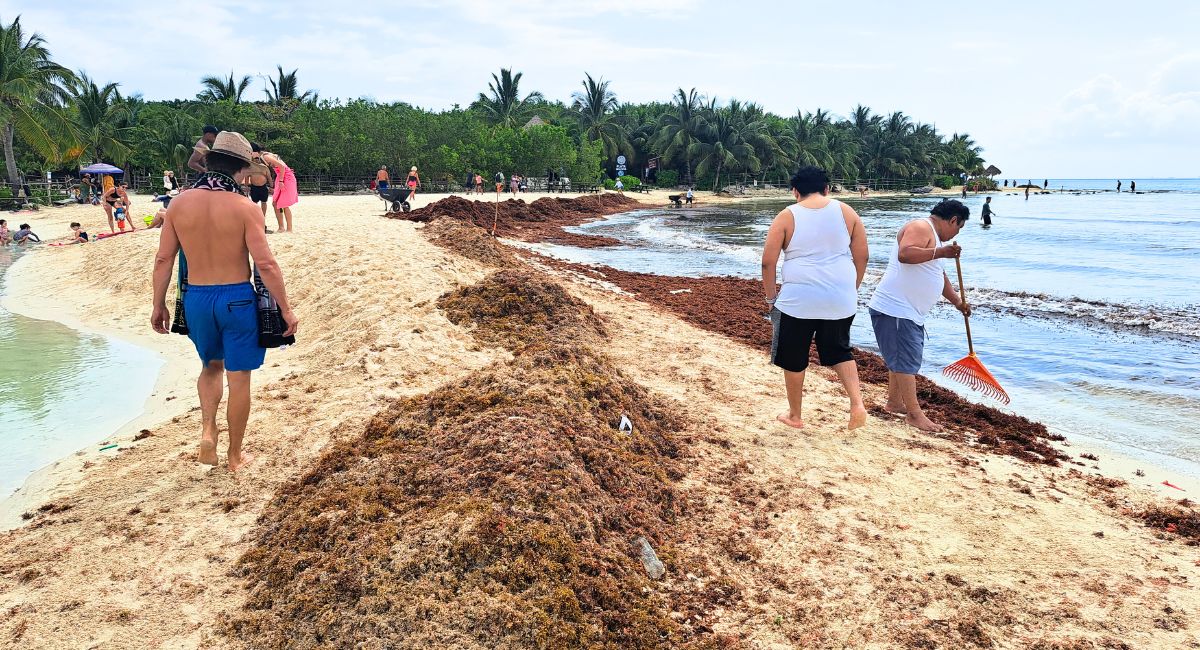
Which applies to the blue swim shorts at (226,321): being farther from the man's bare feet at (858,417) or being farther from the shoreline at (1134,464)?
the shoreline at (1134,464)

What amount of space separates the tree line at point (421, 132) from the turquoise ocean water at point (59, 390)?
23839 mm

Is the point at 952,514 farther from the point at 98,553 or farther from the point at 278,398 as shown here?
the point at 278,398

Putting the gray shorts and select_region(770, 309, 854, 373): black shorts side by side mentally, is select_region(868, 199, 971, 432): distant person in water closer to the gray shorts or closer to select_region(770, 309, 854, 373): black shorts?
the gray shorts

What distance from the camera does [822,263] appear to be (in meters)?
4.24

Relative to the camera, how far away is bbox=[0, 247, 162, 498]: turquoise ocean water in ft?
13.9

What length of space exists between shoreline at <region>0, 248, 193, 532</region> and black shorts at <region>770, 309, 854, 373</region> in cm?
421

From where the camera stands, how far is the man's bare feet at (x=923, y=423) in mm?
4852

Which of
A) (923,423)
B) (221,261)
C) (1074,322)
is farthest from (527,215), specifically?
(221,261)

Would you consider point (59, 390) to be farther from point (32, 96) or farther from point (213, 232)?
point (32, 96)

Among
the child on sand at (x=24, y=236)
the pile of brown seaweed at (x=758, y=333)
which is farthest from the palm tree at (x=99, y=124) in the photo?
the pile of brown seaweed at (x=758, y=333)

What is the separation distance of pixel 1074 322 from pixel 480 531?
10306 millimetres

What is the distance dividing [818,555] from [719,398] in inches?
93.3

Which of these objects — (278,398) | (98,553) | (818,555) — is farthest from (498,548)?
(278,398)

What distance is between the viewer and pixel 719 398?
5.43 metres
